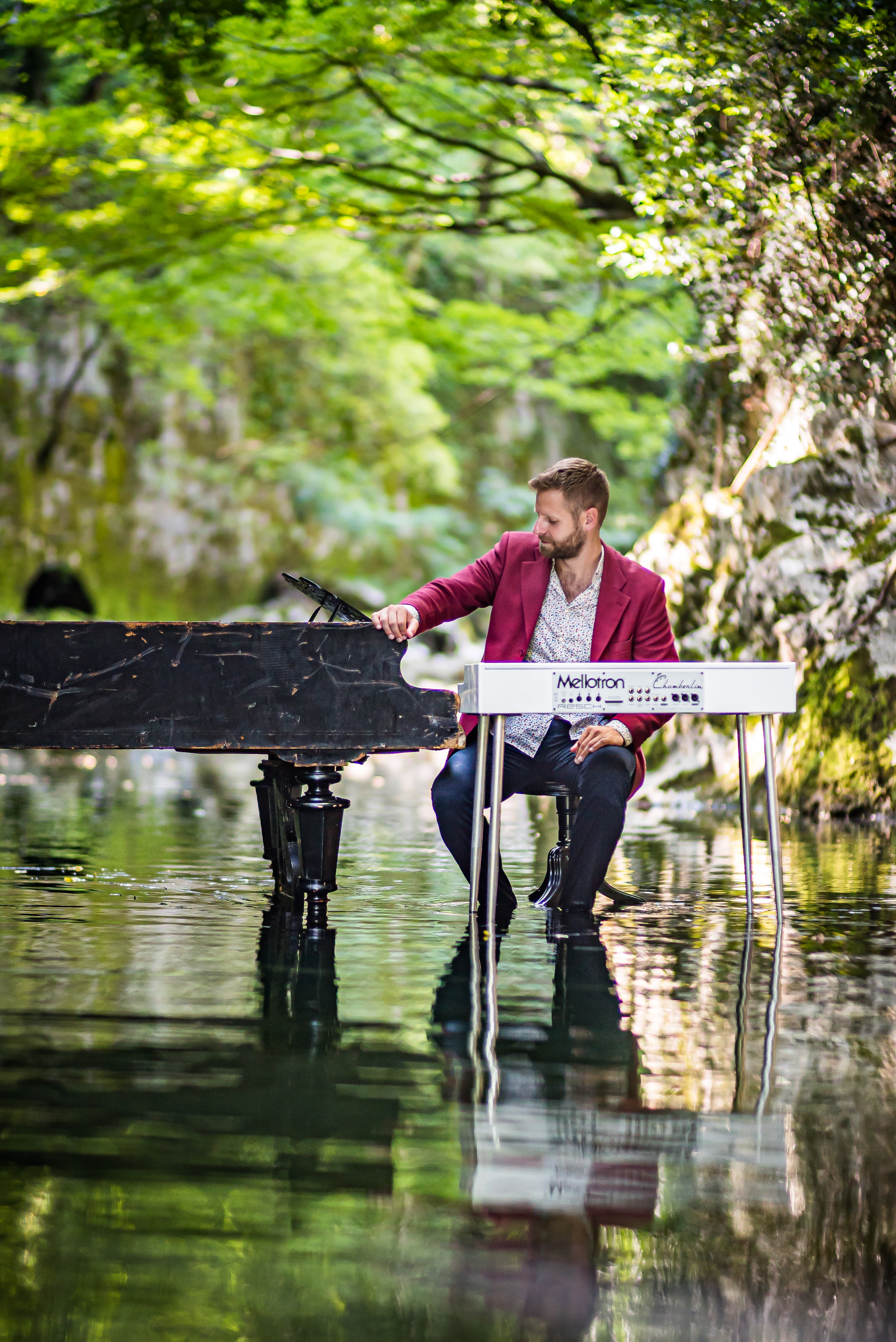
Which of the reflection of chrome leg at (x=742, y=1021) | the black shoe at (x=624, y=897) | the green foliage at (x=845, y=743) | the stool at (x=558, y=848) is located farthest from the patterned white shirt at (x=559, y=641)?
the green foliage at (x=845, y=743)

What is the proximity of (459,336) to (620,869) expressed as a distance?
1184 centimetres

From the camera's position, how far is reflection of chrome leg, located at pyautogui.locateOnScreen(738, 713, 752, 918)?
3.98 meters

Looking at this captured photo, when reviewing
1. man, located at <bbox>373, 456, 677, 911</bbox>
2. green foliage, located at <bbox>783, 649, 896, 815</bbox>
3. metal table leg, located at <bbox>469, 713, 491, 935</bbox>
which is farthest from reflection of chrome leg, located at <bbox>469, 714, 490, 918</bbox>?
green foliage, located at <bbox>783, 649, 896, 815</bbox>

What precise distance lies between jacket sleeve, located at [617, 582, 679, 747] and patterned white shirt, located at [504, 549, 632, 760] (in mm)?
73

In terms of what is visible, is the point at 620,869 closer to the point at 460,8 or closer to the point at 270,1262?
the point at 270,1262

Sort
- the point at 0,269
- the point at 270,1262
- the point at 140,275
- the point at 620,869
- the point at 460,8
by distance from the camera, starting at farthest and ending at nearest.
A: the point at 140,275 → the point at 0,269 → the point at 460,8 → the point at 620,869 → the point at 270,1262

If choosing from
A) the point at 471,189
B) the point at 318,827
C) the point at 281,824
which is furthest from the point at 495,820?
the point at 471,189

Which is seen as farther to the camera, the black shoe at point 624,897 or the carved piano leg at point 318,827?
the black shoe at point 624,897

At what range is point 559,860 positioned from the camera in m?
4.27

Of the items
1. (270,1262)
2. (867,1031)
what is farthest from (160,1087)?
(867,1031)

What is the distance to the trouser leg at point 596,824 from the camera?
12.6 ft

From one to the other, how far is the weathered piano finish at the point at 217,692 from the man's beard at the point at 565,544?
0.51m

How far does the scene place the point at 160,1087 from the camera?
2432 millimetres

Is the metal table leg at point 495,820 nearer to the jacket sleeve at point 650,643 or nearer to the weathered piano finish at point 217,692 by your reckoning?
the weathered piano finish at point 217,692
